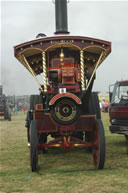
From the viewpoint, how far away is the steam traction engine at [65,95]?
5176 millimetres

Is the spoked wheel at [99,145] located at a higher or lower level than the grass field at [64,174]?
higher

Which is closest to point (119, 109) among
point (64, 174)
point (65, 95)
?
point (65, 95)

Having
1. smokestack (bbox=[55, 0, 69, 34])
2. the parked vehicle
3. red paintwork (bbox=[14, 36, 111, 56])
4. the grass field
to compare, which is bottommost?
the grass field

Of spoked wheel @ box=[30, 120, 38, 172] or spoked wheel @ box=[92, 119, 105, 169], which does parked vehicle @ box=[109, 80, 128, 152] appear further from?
spoked wheel @ box=[30, 120, 38, 172]

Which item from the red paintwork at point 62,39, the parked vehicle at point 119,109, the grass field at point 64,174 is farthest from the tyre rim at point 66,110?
the parked vehicle at point 119,109

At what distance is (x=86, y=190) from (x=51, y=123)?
1.74m

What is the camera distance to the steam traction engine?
518 centimetres

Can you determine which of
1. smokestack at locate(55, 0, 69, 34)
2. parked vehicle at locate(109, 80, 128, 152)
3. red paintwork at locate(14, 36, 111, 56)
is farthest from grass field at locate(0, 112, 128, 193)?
smokestack at locate(55, 0, 69, 34)

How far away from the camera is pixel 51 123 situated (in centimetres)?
548

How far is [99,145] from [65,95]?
104 cm

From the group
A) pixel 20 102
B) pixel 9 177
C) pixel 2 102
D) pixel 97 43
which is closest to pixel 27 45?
pixel 97 43

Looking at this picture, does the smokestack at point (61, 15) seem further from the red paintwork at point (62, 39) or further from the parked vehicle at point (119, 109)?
the red paintwork at point (62, 39)

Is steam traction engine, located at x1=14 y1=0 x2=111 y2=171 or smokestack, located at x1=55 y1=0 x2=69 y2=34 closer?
steam traction engine, located at x1=14 y1=0 x2=111 y2=171

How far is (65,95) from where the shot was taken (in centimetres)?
509
